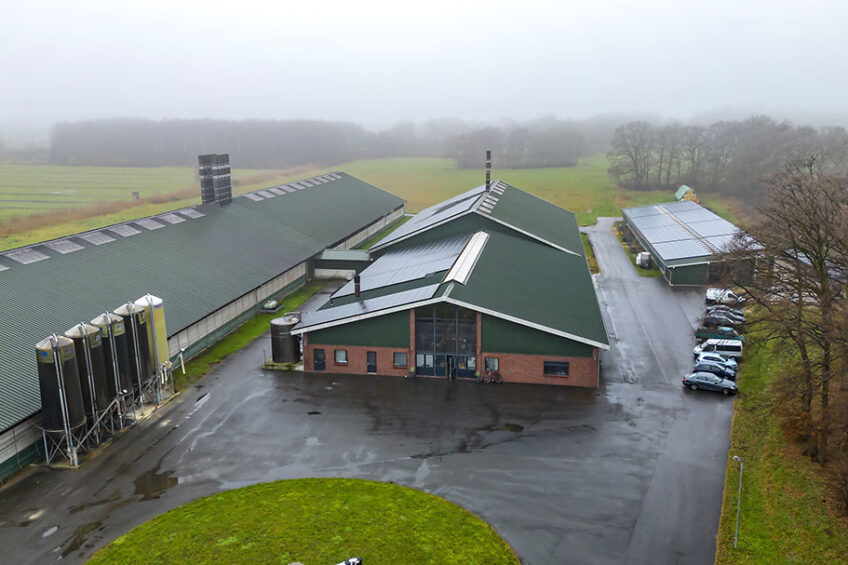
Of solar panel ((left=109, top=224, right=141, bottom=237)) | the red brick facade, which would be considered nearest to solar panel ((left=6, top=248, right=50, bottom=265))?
solar panel ((left=109, top=224, right=141, bottom=237))

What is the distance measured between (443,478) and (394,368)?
1154cm

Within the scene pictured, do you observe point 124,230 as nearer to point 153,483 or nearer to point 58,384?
point 58,384

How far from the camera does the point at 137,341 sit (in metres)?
31.2

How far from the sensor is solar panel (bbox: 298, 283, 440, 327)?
118 feet

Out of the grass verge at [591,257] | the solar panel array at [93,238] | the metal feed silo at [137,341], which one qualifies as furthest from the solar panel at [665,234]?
the metal feed silo at [137,341]

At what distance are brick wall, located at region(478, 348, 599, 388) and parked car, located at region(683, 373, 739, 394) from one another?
5.17m

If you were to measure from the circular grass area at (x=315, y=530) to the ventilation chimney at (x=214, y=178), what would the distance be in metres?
43.3

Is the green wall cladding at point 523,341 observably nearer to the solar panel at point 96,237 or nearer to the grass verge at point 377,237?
the solar panel at point 96,237

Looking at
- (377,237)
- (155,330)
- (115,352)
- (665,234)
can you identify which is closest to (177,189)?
(377,237)

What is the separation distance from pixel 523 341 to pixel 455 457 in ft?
31.9

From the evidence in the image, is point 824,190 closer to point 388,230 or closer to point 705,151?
point 388,230

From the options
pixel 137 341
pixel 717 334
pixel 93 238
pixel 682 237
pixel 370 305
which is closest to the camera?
pixel 137 341

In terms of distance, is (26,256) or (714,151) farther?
(714,151)

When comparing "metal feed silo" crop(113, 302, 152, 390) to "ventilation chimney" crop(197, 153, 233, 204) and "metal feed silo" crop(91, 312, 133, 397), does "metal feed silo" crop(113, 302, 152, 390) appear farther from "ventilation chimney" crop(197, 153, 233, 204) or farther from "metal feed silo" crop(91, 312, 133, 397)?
"ventilation chimney" crop(197, 153, 233, 204)
